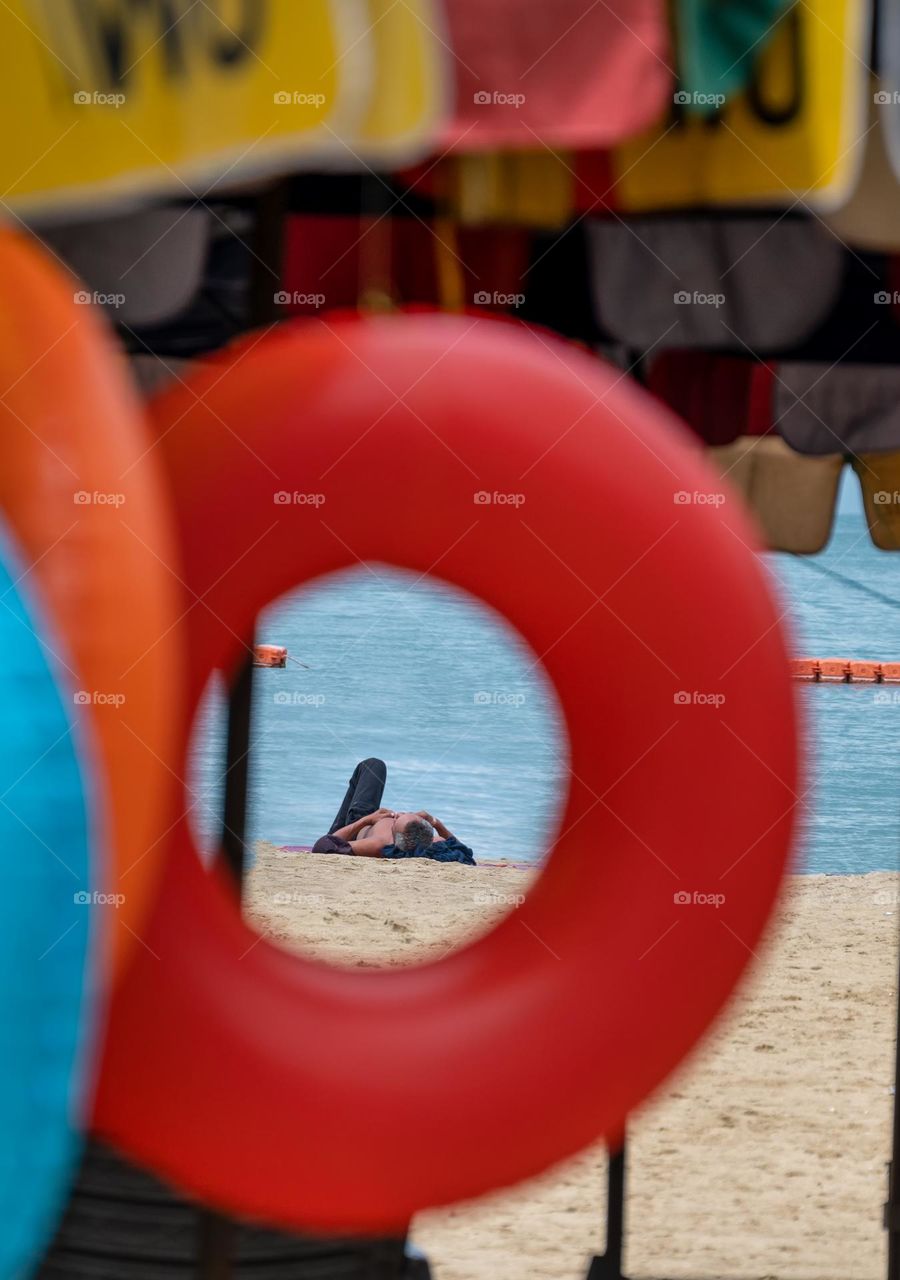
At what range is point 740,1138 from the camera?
17.5ft

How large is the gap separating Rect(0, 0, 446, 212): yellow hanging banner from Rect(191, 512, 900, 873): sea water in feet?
21.9

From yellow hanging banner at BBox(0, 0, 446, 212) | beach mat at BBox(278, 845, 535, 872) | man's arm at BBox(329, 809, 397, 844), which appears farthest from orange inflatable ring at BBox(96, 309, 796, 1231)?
man's arm at BBox(329, 809, 397, 844)

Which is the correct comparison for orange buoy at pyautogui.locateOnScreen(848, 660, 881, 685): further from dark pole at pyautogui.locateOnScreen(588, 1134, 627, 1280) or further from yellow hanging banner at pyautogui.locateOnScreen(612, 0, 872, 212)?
yellow hanging banner at pyautogui.locateOnScreen(612, 0, 872, 212)

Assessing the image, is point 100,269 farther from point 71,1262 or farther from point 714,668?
point 71,1262

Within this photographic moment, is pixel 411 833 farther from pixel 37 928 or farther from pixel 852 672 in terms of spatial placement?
pixel 37 928

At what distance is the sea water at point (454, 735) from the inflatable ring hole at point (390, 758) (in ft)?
0.12

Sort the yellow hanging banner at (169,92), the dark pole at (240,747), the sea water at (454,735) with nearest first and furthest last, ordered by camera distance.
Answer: the yellow hanging banner at (169,92)
the dark pole at (240,747)
the sea water at (454,735)

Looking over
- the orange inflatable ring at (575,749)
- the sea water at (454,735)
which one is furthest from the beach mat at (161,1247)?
the sea water at (454,735)

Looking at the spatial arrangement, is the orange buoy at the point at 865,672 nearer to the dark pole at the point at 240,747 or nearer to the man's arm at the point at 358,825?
the man's arm at the point at 358,825

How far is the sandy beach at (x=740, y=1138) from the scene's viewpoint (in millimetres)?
4324

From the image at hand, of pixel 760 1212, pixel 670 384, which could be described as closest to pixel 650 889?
pixel 670 384

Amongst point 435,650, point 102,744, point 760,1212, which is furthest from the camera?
point 435,650

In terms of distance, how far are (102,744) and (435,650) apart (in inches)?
929

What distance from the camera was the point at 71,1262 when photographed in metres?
3.09
